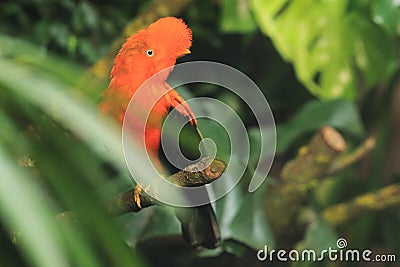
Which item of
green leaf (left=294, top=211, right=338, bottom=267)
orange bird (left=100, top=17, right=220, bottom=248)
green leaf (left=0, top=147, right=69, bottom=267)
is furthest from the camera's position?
green leaf (left=294, top=211, right=338, bottom=267)

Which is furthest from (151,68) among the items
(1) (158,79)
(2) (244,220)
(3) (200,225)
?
(2) (244,220)

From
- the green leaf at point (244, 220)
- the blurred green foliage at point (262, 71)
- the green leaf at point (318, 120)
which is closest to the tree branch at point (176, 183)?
the blurred green foliage at point (262, 71)

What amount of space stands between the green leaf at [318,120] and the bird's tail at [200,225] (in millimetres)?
213

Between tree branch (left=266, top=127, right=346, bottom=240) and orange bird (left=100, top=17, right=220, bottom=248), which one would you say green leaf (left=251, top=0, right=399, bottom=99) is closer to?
tree branch (left=266, top=127, right=346, bottom=240)

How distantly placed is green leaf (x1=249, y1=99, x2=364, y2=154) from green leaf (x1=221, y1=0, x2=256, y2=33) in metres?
0.12

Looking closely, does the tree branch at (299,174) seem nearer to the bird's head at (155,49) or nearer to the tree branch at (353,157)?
the tree branch at (353,157)

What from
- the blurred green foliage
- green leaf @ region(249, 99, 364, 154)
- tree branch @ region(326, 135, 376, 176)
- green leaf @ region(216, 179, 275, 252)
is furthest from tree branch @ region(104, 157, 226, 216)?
tree branch @ region(326, 135, 376, 176)

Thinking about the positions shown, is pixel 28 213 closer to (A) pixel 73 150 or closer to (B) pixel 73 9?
(A) pixel 73 150

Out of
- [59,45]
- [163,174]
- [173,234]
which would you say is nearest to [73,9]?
[59,45]

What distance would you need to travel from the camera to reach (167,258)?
662 mm

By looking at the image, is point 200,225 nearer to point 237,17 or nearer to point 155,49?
point 155,49

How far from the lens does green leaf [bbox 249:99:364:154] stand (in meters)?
0.64

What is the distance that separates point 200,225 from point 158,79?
0.11m

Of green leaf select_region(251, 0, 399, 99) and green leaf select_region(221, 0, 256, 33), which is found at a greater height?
green leaf select_region(221, 0, 256, 33)
